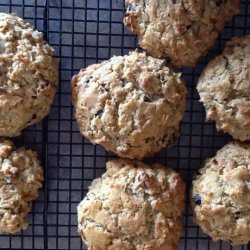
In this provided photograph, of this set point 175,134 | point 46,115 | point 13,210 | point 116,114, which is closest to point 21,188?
point 13,210

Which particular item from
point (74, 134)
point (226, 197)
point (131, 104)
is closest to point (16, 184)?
point (74, 134)

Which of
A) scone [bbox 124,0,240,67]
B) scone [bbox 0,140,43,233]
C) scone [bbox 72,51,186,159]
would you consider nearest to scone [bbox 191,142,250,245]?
scone [bbox 72,51,186,159]

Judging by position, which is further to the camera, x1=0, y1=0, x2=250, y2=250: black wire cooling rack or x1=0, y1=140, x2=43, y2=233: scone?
x1=0, y1=0, x2=250, y2=250: black wire cooling rack

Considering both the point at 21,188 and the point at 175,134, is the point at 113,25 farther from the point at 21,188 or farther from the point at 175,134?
Answer: the point at 21,188

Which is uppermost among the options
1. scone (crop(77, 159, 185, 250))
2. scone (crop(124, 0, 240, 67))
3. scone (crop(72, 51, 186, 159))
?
scone (crop(124, 0, 240, 67))

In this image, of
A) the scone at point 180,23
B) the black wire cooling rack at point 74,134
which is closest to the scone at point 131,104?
the scone at point 180,23

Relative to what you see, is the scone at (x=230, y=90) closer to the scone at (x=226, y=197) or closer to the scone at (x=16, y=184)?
the scone at (x=226, y=197)

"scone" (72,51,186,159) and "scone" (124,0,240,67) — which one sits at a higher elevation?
"scone" (124,0,240,67)

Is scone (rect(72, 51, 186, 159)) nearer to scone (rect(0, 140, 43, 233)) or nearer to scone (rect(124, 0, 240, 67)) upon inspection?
scone (rect(124, 0, 240, 67))
